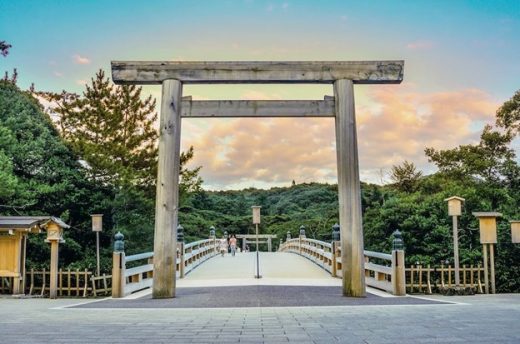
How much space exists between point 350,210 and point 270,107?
2713mm

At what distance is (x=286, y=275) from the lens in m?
16.3

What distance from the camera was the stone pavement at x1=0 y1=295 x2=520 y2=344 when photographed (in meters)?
5.12

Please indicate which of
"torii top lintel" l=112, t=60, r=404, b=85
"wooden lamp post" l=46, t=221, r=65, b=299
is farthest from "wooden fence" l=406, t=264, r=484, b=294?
"wooden lamp post" l=46, t=221, r=65, b=299

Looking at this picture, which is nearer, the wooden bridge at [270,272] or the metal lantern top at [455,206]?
the wooden bridge at [270,272]

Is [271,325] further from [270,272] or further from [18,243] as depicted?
[270,272]

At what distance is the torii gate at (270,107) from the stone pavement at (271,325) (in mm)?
2022

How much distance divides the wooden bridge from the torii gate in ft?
4.75

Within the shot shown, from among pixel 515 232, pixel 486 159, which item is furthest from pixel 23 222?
pixel 486 159

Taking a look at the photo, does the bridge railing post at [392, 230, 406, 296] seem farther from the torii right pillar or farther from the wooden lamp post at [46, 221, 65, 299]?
the wooden lamp post at [46, 221, 65, 299]

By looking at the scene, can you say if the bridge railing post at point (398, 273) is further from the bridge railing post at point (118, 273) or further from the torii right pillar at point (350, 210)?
the bridge railing post at point (118, 273)

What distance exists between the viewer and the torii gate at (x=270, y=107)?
400 inches

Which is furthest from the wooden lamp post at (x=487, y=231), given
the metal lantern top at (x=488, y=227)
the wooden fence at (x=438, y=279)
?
the wooden fence at (x=438, y=279)

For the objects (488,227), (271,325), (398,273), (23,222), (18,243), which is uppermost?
(23,222)

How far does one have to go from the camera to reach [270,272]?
17469 mm
